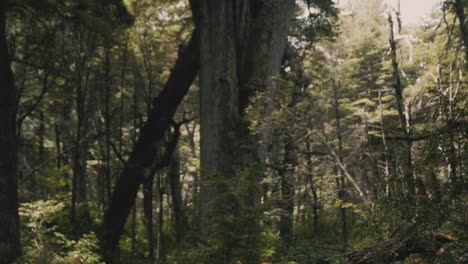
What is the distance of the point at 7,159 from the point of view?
609 centimetres

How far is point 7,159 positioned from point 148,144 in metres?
2.13

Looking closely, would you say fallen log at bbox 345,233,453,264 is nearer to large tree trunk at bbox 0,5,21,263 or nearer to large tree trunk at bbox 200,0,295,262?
large tree trunk at bbox 200,0,295,262

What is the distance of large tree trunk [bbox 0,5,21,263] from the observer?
5719mm

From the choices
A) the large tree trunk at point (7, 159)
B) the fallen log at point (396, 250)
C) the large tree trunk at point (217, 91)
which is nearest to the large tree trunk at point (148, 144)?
the large tree trunk at point (217, 91)

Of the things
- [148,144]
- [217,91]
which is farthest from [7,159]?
[217,91]

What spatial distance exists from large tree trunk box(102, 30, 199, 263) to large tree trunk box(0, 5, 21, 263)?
6.13 feet

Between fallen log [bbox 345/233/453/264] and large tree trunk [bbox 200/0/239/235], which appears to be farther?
large tree trunk [bbox 200/0/239/235]

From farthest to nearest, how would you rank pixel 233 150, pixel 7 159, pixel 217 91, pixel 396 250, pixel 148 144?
pixel 148 144 < pixel 7 159 < pixel 217 91 < pixel 233 150 < pixel 396 250

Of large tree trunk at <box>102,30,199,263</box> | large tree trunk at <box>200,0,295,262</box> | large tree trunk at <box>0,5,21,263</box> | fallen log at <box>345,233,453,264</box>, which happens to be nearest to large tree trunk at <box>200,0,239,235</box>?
large tree trunk at <box>200,0,295,262</box>

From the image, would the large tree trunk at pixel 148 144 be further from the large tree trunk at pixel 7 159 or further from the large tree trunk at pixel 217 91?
the large tree trunk at pixel 7 159

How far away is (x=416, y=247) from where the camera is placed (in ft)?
8.38

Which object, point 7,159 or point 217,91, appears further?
point 7,159

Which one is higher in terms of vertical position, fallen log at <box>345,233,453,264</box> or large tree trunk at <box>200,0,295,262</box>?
large tree trunk at <box>200,0,295,262</box>

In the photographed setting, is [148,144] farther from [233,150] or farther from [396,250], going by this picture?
[396,250]
